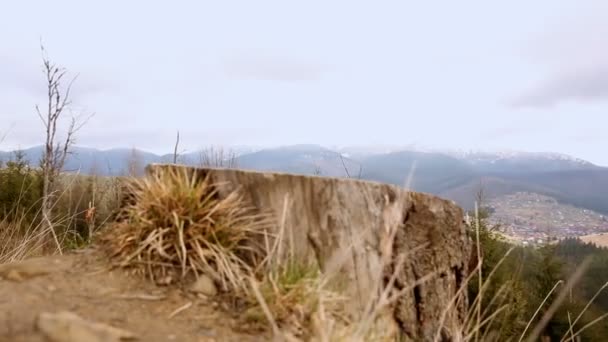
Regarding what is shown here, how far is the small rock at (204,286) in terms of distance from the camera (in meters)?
2.31

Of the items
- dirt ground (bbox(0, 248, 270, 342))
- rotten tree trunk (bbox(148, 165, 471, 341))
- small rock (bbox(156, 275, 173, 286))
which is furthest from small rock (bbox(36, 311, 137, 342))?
rotten tree trunk (bbox(148, 165, 471, 341))

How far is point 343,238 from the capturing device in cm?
261

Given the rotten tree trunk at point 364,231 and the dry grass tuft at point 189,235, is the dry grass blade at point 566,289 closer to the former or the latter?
the rotten tree trunk at point 364,231

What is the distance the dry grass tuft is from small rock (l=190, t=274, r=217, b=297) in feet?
0.08

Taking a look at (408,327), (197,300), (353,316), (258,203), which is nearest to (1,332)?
(197,300)

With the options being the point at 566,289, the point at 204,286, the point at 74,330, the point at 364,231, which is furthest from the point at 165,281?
the point at 566,289

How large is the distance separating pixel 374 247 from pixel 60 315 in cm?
150

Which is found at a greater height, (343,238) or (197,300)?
(343,238)

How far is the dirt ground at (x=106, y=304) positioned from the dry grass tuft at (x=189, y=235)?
11cm

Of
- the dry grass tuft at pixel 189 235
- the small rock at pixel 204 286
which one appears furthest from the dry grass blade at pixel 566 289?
the small rock at pixel 204 286

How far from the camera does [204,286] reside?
232 cm

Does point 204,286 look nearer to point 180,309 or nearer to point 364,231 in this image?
point 180,309

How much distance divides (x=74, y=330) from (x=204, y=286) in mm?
628

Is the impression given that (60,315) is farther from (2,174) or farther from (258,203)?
(2,174)
